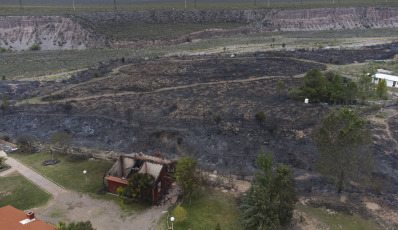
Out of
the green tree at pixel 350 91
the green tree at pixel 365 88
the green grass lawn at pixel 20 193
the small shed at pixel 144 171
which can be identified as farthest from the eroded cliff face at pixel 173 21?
the small shed at pixel 144 171

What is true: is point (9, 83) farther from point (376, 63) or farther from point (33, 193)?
point (376, 63)

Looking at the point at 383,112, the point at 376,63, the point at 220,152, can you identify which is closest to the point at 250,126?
the point at 220,152

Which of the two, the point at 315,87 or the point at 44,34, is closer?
the point at 315,87

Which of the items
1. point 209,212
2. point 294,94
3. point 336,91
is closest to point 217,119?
point 294,94

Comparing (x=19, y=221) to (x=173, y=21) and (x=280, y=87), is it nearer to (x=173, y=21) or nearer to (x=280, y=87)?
(x=280, y=87)

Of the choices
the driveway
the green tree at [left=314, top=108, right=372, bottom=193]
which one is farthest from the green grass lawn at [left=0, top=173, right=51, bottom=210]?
the green tree at [left=314, top=108, right=372, bottom=193]
